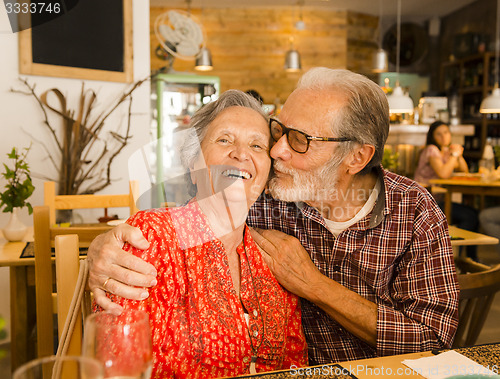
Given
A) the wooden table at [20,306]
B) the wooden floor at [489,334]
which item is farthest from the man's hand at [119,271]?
the wooden floor at [489,334]

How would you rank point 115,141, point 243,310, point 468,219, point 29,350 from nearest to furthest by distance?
1. point 243,310
2. point 29,350
3. point 115,141
4. point 468,219

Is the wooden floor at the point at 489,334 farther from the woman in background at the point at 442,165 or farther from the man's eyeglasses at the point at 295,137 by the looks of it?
the man's eyeglasses at the point at 295,137

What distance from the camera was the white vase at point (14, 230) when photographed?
7.73 ft

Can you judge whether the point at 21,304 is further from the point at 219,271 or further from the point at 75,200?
the point at 219,271

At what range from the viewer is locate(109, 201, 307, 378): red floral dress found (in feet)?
3.67

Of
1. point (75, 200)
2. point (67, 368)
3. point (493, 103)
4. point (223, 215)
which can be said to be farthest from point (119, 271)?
point (493, 103)

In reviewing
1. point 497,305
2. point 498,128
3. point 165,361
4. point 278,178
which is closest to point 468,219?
point 497,305

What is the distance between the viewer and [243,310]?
1.27m

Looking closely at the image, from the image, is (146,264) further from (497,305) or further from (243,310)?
(497,305)

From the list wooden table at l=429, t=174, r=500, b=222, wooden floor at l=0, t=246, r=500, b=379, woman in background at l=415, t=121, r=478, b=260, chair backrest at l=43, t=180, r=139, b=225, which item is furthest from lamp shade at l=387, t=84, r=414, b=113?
chair backrest at l=43, t=180, r=139, b=225

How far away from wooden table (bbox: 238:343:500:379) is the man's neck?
2.09ft

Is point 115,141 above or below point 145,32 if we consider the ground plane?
below

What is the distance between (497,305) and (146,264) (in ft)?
11.0

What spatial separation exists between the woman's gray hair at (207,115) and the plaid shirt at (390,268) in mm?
354
